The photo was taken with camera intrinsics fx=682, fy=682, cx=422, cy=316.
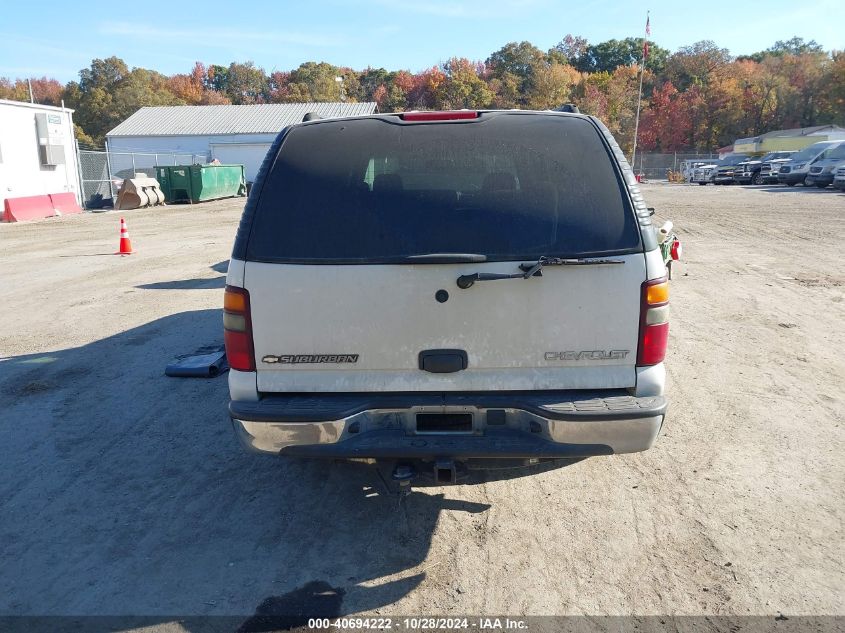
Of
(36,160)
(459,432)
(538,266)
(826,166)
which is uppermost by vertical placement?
(36,160)

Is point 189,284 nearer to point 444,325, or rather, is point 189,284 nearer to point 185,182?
point 444,325

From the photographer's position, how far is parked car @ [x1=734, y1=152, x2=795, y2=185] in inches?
1533

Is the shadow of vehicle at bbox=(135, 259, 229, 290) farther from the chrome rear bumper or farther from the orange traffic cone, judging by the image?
the chrome rear bumper

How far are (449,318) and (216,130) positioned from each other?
180 feet

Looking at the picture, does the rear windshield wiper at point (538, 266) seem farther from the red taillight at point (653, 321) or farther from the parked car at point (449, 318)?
the red taillight at point (653, 321)

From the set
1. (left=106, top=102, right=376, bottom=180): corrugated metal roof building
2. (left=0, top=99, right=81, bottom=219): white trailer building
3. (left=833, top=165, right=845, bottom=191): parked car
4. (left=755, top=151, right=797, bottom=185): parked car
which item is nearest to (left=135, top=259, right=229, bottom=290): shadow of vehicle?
(left=0, top=99, right=81, bottom=219): white trailer building

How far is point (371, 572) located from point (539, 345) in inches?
55.4

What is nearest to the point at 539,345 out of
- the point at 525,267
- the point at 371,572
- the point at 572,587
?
the point at 525,267

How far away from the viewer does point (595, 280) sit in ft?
10.7

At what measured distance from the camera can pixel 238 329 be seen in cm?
338

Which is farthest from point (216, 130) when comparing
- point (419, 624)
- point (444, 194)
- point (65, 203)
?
point (419, 624)

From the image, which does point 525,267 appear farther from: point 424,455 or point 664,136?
point 664,136

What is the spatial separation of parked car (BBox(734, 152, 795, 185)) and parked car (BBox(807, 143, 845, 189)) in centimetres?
720

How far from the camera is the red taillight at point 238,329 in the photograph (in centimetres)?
335
